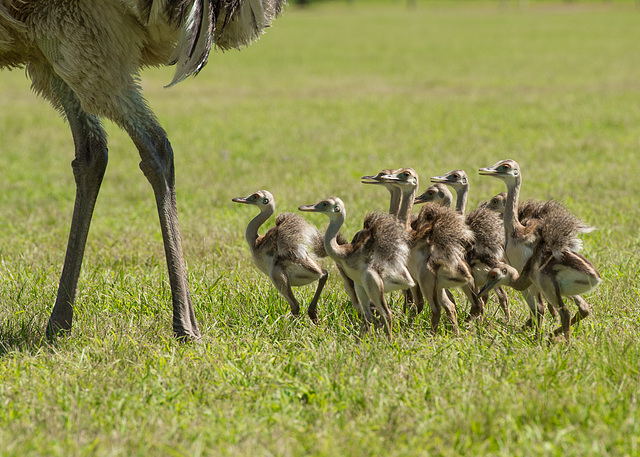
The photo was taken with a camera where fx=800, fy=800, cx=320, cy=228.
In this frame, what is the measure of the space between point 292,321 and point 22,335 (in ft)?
5.20

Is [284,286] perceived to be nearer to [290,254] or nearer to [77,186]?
[290,254]

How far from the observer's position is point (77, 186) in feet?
15.4

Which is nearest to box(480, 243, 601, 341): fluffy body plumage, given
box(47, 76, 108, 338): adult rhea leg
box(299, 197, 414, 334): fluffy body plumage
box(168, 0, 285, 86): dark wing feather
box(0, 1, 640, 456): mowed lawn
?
box(0, 1, 640, 456): mowed lawn

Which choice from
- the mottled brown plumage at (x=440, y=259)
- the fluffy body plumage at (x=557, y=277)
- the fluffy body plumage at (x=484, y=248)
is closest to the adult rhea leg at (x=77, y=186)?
the mottled brown plumage at (x=440, y=259)

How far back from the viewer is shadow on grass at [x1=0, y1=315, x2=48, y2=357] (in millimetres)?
4496

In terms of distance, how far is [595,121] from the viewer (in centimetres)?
1288

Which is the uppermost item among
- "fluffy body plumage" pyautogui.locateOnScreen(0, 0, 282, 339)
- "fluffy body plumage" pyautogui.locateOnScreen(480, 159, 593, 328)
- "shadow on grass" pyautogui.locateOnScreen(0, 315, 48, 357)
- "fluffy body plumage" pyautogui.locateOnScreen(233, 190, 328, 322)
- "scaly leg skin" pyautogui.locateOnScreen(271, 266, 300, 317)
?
"fluffy body plumage" pyautogui.locateOnScreen(0, 0, 282, 339)

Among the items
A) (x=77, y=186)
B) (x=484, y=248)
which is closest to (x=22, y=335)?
(x=77, y=186)

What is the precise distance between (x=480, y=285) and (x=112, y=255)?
324 cm

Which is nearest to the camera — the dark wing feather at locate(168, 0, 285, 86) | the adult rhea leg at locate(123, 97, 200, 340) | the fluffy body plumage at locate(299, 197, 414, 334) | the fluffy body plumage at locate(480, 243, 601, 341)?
the fluffy body plumage at locate(480, 243, 601, 341)

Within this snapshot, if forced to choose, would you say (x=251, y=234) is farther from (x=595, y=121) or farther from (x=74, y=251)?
(x=595, y=121)

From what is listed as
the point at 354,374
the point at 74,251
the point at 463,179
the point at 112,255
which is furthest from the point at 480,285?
the point at 112,255

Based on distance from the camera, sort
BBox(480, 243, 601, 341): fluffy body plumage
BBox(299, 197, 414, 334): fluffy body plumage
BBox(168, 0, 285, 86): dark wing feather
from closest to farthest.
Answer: BBox(480, 243, 601, 341): fluffy body plumage
BBox(168, 0, 285, 86): dark wing feather
BBox(299, 197, 414, 334): fluffy body plumage

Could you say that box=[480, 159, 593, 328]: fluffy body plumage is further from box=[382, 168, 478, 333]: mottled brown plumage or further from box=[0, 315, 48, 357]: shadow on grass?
box=[0, 315, 48, 357]: shadow on grass
